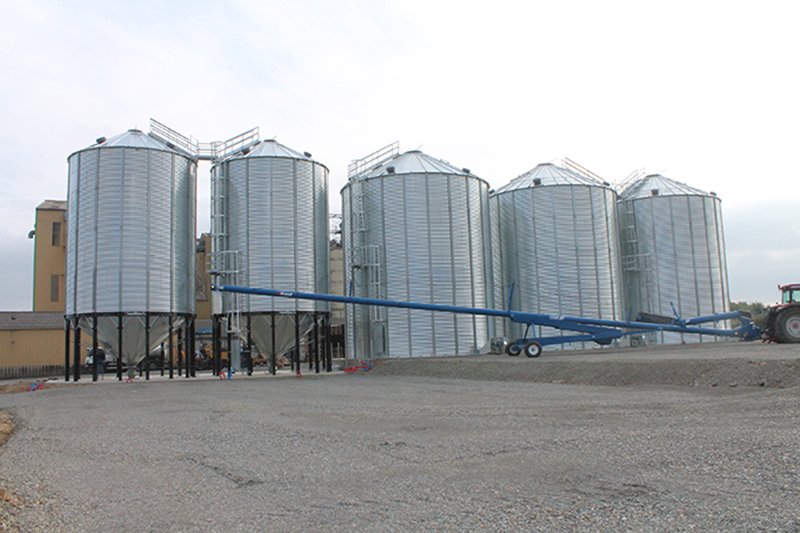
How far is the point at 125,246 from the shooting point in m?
32.4

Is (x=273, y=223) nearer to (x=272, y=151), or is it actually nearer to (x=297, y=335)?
(x=272, y=151)

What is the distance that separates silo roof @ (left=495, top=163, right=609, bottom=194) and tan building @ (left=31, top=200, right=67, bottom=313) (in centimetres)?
3603

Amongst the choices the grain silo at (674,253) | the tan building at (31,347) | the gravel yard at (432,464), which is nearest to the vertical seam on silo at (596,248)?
the grain silo at (674,253)

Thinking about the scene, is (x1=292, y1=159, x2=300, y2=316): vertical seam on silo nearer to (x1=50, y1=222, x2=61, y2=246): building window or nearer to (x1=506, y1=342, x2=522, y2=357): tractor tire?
(x1=506, y1=342, x2=522, y2=357): tractor tire

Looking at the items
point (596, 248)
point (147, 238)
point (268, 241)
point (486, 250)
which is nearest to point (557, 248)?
point (596, 248)

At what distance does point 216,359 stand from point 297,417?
21.6 metres

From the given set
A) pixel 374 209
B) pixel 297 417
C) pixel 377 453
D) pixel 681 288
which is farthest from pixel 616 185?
pixel 377 453

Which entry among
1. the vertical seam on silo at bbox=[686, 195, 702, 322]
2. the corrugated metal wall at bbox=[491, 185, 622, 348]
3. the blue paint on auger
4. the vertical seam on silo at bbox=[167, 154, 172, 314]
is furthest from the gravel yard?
the vertical seam on silo at bbox=[686, 195, 702, 322]

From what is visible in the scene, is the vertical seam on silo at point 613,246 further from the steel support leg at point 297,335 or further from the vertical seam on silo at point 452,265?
the steel support leg at point 297,335

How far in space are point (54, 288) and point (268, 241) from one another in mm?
29203

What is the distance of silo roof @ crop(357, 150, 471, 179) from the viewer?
36938 mm

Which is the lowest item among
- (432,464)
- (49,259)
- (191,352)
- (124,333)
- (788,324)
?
(432,464)

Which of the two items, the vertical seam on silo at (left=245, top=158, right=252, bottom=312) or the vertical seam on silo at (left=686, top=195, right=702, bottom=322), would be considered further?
the vertical seam on silo at (left=686, top=195, right=702, bottom=322)

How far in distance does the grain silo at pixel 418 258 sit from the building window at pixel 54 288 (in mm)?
29916
